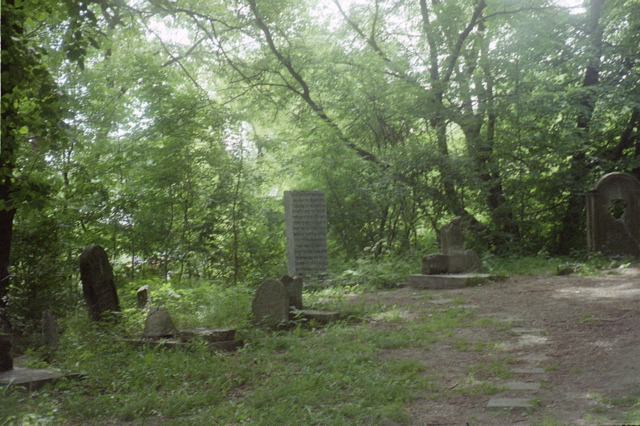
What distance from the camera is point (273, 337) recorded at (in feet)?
22.7

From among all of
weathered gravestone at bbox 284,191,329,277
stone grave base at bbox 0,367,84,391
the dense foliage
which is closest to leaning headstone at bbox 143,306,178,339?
stone grave base at bbox 0,367,84,391

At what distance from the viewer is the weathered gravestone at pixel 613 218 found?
12.5 m

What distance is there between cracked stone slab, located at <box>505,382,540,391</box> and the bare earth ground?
2.2 inches

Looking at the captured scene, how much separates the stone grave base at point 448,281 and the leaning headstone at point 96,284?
527 cm

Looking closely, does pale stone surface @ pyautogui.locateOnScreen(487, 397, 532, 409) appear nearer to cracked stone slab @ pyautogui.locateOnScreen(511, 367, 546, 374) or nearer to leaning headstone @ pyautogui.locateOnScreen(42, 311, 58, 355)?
cracked stone slab @ pyautogui.locateOnScreen(511, 367, 546, 374)

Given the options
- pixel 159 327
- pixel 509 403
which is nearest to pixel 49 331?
pixel 159 327

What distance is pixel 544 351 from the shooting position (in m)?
5.93

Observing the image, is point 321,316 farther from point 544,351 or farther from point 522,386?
point 522,386

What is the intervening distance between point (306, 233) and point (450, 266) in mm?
3017

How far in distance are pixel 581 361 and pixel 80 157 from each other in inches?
458

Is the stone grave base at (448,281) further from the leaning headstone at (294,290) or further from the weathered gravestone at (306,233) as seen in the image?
the leaning headstone at (294,290)

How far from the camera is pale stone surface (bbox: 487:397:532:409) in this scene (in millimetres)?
4316

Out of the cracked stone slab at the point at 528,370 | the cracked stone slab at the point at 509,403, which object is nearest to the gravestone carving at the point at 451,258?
the cracked stone slab at the point at 528,370

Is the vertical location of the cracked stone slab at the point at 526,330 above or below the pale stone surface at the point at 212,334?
below
